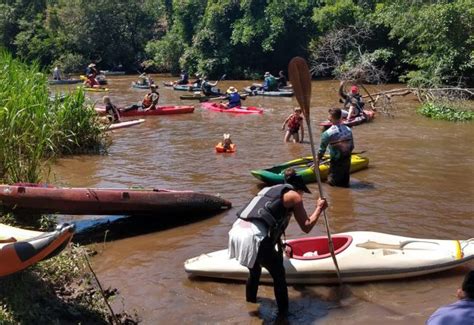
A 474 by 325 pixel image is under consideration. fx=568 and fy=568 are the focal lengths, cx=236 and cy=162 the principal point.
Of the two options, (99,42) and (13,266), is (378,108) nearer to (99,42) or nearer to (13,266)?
(13,266)

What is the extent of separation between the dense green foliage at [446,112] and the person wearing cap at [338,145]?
30.2 ft

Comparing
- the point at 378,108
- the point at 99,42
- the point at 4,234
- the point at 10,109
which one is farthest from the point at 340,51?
the point at 4,234

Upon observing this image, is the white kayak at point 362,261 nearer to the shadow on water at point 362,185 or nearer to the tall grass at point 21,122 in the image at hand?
the tall grass at point 21,122

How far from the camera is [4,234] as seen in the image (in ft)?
17.6

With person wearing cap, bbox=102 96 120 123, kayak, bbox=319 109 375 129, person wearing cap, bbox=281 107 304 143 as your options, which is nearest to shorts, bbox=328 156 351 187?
person wearing cap, bbox=281 107 304 143

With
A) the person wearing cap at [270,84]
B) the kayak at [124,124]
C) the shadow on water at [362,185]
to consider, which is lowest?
the shadow on water at [362,185]

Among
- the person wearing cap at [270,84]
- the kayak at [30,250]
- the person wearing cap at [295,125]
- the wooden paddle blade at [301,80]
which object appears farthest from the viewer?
the person wearing cap at [270,84]

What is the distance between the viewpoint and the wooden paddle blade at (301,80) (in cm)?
627

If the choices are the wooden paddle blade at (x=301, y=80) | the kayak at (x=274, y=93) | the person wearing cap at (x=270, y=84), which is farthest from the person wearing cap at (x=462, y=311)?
the person wearing cap at (x=270, y=84)

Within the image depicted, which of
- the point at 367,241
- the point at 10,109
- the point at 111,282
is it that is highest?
the point at 10,109

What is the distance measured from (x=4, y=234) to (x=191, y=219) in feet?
10.8

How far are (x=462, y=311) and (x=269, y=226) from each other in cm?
206

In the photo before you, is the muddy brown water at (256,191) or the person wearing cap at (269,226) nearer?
the person wearing cap at (269,226)

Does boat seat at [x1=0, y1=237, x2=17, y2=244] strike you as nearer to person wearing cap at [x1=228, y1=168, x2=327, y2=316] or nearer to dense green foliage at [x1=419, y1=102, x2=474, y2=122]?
person wearing cap at [x1=228, y1=168, x2=327, y2=316]
